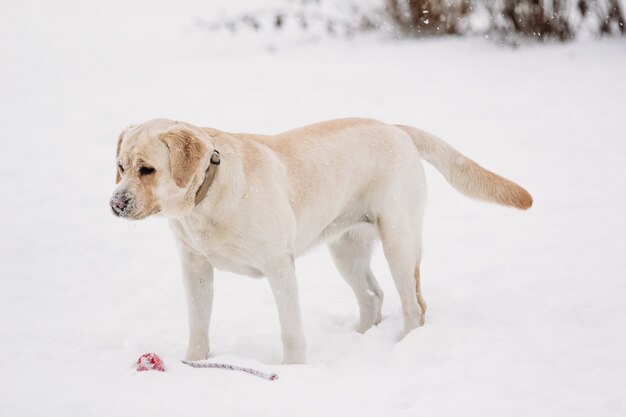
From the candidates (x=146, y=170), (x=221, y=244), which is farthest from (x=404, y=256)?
(x=146, y=170)

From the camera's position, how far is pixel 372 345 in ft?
13.6

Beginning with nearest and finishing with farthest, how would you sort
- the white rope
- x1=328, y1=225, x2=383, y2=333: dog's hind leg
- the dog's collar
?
the white rope, the dog's collar, x1=328, y1=225, x2=383, y2=333: dog's hind leg

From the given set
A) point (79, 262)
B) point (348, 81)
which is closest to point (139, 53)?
point (348, 81)

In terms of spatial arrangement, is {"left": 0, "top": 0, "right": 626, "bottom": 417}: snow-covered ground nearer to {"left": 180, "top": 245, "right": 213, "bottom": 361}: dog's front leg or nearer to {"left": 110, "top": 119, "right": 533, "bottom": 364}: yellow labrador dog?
{"left": 180, "top": 245, "right": 213, "bottom": 361}: dog's front leg

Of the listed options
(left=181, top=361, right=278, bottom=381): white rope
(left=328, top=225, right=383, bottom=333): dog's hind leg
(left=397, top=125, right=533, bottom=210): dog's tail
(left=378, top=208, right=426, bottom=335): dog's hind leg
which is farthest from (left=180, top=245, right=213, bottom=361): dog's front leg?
(left=397, top=125, right=533, bottom=210): dog's tail

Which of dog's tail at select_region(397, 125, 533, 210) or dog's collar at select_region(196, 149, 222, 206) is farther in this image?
dog's tail at select_region(397, 125, 533, 210)

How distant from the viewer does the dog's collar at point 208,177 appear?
3.54 metres

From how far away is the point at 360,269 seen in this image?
4691 mm

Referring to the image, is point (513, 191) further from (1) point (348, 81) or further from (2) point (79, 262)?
(1) point (348, 81)

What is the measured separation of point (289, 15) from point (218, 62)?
1.75 meters

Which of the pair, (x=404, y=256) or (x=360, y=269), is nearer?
(x=404, y=256)

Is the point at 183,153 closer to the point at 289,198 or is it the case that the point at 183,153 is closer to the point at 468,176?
the point at 289,198

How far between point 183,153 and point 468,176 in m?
2.06

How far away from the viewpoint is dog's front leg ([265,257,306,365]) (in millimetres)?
3717
